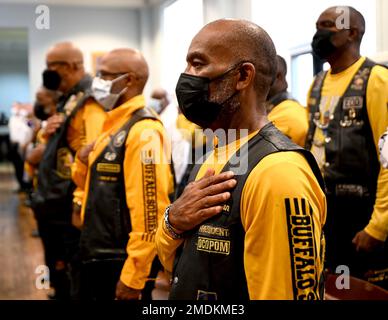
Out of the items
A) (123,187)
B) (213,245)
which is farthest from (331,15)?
(213,245)

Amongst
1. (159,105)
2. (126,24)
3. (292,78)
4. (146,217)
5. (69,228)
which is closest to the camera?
(146,217)

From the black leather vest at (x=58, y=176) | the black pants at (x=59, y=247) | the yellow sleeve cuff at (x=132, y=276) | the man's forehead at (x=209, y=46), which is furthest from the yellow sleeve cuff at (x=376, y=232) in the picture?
the black leather vest at (x=58, y=176)

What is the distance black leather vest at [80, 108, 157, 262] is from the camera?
225cm

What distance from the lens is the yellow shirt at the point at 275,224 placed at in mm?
1093

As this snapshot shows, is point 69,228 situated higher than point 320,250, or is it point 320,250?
point 320,250

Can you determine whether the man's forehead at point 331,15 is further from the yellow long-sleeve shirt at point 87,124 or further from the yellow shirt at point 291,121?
the yellow long-sleeve shirt at point 87,124

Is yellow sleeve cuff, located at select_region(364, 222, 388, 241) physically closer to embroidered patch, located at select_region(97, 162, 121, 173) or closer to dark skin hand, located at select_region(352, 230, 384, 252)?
dark skin hand, located at select_region(352, 230, 384, 252)

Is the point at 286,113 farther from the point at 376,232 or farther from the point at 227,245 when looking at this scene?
the point at 227,245

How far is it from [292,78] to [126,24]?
4887 mm

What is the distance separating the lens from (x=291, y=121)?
2.65m
